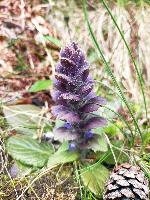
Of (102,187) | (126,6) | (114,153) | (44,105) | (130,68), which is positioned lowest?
(102,187)

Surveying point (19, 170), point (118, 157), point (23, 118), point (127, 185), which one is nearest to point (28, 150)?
point (19, 170)

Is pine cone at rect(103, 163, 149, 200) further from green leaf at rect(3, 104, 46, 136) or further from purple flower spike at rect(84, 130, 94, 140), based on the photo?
green leaf at rect(3, 104, 46, 136)

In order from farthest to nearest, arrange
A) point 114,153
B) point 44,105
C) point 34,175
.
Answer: point 44,105
point 114,153
point 34,175

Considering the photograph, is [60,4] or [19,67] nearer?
[19,67]

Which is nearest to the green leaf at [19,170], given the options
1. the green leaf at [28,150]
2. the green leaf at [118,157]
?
the green leaf at [28,150]

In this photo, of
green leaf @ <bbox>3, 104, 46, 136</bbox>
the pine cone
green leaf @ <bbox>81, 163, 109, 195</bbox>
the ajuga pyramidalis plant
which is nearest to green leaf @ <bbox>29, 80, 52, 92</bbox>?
green leaf @ <bbox>3, 104, 46, 136</bbox>

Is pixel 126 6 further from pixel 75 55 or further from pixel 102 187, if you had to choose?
pixel 102 187

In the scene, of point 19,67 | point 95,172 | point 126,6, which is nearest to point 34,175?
point 95,172
